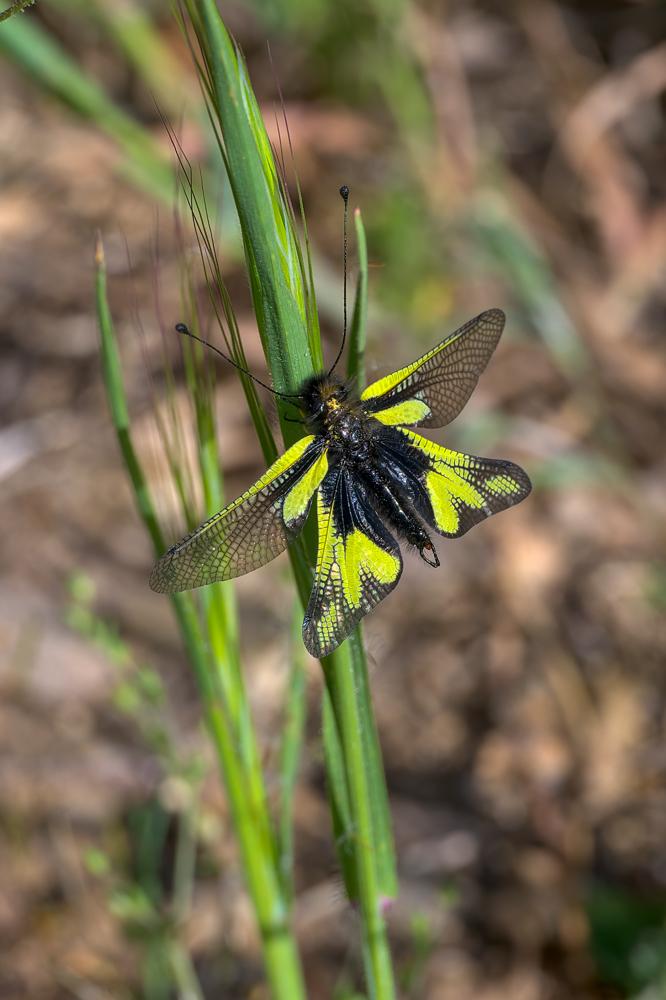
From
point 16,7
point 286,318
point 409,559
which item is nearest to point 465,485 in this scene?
point 286,318

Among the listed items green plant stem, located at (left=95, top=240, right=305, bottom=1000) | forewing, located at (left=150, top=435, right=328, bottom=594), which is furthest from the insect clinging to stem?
green plant stem, located at (left=95, top=240, right=305, bottom=1000)

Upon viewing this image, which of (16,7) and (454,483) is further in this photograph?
(454,483)

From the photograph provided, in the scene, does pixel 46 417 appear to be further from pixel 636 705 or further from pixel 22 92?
pixel 636 705

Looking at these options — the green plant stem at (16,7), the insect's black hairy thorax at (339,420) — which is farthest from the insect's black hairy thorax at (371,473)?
the green plant stem at (16,7)

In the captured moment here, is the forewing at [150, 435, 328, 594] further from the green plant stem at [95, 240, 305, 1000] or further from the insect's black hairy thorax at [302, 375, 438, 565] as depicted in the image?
the green plant stem at [95, 240, 305, 1000]

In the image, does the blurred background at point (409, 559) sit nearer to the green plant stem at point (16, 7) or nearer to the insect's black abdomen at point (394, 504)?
the insect's black abdomen at point (394, 504)

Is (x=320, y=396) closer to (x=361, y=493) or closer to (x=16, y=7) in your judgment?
(x=361, y=493)
